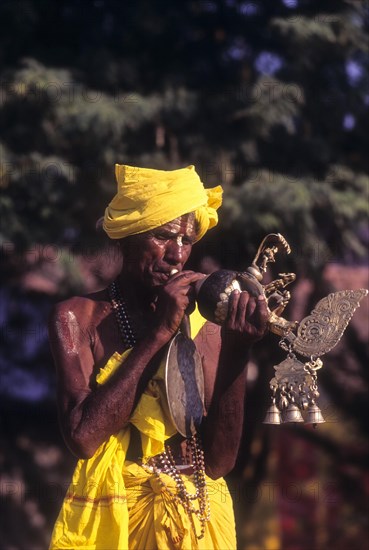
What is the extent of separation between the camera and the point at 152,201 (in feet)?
12.1

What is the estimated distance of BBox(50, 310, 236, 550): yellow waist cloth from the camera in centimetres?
363

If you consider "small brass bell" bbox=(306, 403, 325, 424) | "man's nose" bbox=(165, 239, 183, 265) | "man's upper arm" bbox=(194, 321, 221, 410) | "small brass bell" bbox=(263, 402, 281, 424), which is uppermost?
"man's nose" bbox=(165, 239, 183, 265)

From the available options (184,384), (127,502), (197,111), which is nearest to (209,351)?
(184,384)

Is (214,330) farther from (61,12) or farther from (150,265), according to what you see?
(61,12)

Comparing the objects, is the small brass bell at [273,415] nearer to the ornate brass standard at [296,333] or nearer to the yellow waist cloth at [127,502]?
the ornate brass standard at [296,333]

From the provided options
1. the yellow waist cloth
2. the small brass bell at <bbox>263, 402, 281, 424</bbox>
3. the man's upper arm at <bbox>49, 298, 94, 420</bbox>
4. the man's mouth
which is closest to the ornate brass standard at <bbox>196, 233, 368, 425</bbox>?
the small brass bell at <bbox>263, 402, 281, 424</bbox>

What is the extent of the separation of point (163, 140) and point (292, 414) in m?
5.13

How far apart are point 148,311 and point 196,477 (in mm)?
611

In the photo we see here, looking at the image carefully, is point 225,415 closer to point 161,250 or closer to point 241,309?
point 241,309

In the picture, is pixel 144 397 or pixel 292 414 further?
pixel 144 397

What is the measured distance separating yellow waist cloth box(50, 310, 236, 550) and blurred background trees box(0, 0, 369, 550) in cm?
420

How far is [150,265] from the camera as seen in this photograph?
3754 millimetres

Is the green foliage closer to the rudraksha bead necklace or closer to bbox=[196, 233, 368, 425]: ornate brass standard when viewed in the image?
the rudraksha bead necklace

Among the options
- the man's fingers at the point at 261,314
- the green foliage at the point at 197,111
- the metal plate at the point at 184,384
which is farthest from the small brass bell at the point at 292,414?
the green foliage at the point at 197,111
